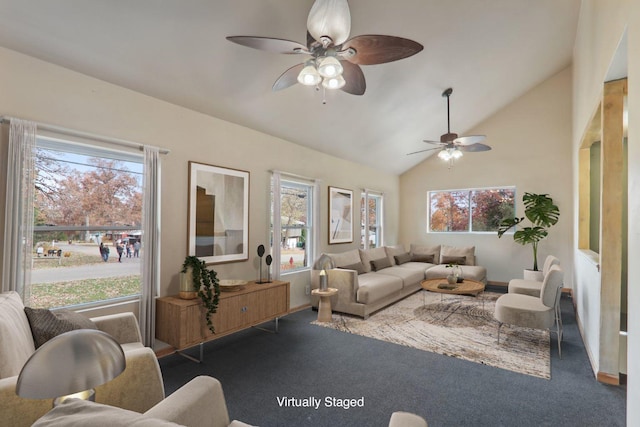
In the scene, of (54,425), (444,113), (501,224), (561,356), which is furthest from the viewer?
(501,224)

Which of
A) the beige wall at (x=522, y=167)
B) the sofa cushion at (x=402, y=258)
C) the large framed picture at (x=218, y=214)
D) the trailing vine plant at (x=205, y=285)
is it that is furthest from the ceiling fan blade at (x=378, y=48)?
the beige wall at (x=522, y=167)

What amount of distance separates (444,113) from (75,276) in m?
5.84

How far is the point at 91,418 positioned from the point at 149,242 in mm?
2579

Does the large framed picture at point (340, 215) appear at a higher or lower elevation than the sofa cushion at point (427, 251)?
higher

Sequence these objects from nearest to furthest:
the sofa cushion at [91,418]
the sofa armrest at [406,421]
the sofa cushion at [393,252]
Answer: the sofa cushion at [91,418]
the sofa armrest at [406,421]
the sofa cushion at [393,252]

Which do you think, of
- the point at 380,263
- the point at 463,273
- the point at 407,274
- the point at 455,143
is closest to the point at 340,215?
the point at 380,263

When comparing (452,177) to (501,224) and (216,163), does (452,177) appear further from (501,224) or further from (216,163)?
(216,163)

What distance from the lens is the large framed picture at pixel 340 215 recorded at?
5.89 metres

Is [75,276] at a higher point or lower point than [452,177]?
lower

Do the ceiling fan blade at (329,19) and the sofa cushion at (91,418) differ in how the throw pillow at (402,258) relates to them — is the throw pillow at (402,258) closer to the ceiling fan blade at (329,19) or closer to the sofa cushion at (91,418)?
the ceiling fan blade at (329,19)

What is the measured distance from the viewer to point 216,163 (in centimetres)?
394

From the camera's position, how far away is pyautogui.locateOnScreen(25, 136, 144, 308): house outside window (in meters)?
2.66

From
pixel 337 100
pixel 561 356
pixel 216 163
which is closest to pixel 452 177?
pixel 337 100

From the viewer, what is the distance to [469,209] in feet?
24.6
